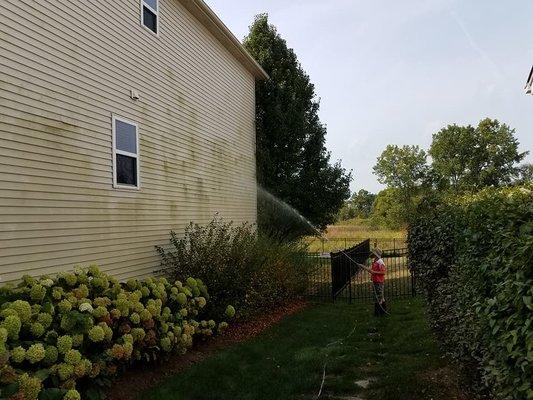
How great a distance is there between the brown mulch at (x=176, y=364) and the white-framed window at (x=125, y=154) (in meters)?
3.29

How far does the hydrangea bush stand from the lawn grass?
737 millimetres

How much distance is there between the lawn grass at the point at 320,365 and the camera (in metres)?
5.92

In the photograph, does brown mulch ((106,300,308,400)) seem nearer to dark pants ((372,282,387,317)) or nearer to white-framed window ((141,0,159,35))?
dark pants ((372,282,387,317))

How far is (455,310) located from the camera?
4.66 meters

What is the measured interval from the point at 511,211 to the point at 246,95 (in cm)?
1464

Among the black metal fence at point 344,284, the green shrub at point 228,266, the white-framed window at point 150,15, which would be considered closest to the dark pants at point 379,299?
the black metal fence at point 344,284

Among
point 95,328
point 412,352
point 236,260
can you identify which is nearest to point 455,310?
point 412,352

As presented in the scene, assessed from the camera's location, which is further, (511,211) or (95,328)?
(95,328)

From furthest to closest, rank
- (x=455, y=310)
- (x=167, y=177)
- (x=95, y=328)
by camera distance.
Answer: (x=167, y=177) < (x=95, y=328) < (x=455, y=310)

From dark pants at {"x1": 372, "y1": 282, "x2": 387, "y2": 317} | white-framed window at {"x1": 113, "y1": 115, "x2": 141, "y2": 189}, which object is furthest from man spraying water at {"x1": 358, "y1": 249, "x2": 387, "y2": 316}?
white-framed window at {"x1": 113, "y1": 115, "x2": 141, "y2": 189}

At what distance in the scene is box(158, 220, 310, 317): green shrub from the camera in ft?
30.1

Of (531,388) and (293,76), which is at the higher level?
(293,76)

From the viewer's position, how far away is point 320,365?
711 cm

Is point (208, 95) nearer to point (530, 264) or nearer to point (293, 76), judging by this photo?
point (293, 76)
